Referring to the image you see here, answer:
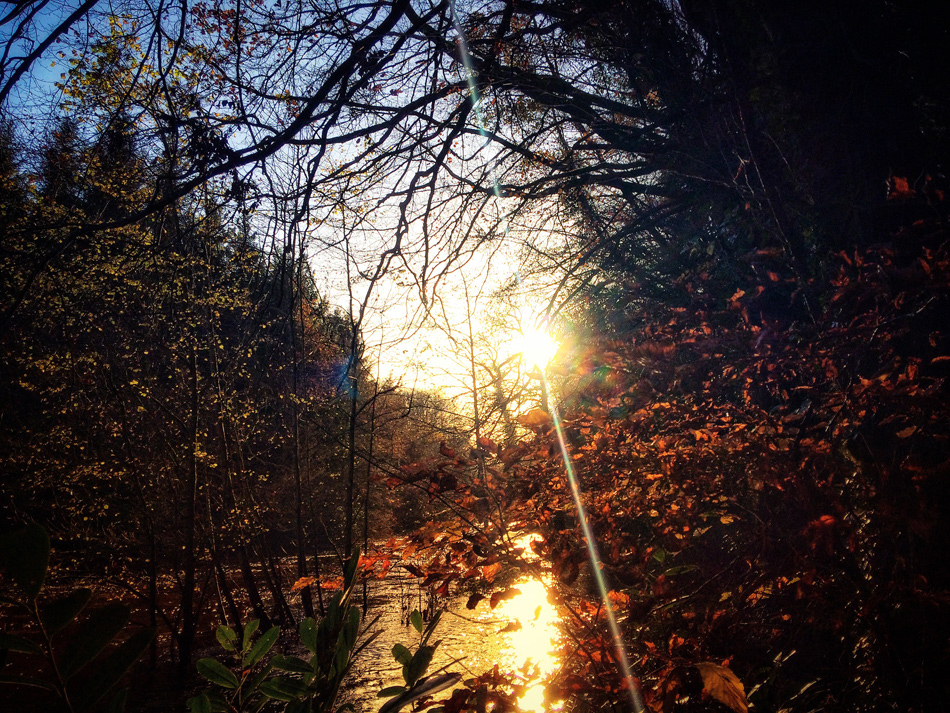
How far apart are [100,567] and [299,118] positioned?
804cm

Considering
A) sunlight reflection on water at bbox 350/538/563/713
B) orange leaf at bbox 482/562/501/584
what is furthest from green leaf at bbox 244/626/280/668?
sunlight reflection on water at bbox 350/538/563/713

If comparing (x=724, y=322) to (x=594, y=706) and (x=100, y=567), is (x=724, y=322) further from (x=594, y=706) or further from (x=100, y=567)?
(x=100, y=567)

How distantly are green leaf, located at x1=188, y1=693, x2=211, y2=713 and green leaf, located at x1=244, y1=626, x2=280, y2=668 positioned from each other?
0.14m

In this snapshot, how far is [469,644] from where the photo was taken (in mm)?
7598

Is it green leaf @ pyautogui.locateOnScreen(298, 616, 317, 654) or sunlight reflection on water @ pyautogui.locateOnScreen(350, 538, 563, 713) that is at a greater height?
green leaf @ pyautogui.locateOnScreen(298, 616, 317, 654)

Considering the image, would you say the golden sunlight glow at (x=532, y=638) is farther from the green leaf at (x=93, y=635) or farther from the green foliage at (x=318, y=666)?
the green leaf at (x=93, y=635)

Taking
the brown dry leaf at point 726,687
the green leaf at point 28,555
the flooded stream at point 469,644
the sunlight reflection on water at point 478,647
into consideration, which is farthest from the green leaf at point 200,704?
the sunlight reflection on water at point 478,647

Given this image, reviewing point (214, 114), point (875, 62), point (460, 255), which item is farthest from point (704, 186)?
point (214, 114)

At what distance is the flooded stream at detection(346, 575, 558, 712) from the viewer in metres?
6.20

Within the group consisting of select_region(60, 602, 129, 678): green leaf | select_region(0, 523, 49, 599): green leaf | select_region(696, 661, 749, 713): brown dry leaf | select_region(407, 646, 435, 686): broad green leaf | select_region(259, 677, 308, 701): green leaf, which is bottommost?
select_region(696, 661, 749, 713): brown dry leaf

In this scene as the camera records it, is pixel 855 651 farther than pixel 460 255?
No

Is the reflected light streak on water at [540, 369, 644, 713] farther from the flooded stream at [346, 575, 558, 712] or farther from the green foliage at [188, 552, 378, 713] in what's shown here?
the green foliage at [188, 552, 378, 713]

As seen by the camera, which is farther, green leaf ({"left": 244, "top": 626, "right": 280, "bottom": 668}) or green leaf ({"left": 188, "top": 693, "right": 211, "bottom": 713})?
green leaf ({"left": 244, "top": 626, "right": 280, "bottom": 668})

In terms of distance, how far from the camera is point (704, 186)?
7.03 m
